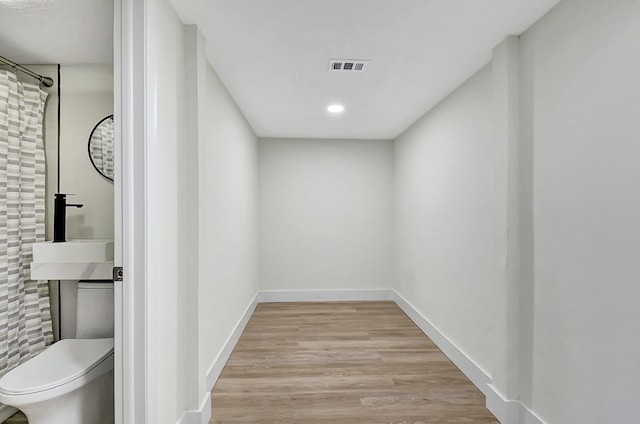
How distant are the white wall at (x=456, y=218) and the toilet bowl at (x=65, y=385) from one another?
237 centimetres

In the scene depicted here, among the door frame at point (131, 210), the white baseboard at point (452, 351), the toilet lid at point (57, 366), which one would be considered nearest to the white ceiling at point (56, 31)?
the door frame at point (131, 210)

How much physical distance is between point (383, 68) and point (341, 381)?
2.37 meters

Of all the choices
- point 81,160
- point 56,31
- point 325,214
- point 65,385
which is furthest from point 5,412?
point 325,214

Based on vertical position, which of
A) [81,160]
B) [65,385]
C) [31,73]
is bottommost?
[65,385]

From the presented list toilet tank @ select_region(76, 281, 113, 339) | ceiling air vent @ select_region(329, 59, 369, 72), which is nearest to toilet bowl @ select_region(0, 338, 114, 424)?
toilet tank @ select_region(76, 281, 113, 339)

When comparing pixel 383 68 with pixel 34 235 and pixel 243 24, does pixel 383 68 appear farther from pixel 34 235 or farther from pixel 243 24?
pixel 34 235

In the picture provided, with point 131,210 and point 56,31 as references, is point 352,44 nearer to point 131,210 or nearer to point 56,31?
point 131,210

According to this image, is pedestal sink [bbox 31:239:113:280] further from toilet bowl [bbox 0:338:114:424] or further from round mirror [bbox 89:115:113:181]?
round mirror [bbox 89:115:113:181]

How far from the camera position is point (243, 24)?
189 cm

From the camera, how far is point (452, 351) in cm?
293

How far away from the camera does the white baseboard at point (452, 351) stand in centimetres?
243

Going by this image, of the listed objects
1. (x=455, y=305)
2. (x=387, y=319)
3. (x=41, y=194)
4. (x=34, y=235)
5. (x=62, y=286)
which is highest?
(x=41, y=194)

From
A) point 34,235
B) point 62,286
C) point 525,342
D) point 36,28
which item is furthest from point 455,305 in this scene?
point 36,28

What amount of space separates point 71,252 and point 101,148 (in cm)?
82
